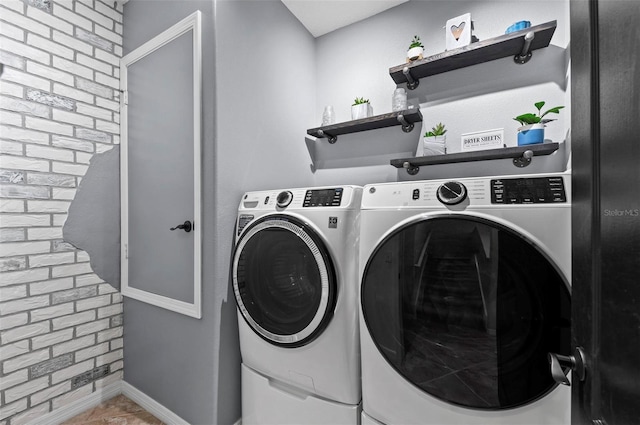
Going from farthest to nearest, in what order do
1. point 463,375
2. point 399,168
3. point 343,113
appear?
1. point 343,113
2. point 399,168
3. point 463,375

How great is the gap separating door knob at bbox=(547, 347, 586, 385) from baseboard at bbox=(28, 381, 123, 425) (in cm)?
239

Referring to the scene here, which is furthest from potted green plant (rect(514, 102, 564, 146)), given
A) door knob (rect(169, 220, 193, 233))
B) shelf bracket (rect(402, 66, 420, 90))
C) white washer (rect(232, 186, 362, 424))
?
door knob (rect(169, 220, 193, 233))

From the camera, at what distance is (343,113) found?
2.12 metres

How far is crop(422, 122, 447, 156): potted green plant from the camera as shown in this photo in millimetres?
1659

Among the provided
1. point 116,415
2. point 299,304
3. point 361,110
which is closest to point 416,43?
point 361,110

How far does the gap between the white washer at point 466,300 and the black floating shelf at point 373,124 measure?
0.77 metres

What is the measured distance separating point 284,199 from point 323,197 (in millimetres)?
215

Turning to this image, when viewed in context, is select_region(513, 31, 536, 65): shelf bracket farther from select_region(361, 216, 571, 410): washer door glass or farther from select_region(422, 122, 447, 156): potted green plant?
select_region(361, 216, 571, 410): washer door glass

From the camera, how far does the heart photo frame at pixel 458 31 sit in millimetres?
1541

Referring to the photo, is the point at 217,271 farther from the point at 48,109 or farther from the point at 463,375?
the point at 48,109

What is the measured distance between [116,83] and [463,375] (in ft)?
8.41

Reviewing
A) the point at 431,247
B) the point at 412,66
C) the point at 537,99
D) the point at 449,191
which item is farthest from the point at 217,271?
the point at 537,99

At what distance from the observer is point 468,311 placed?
3.10 ft

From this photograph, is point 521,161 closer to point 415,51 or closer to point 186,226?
point 415,51
